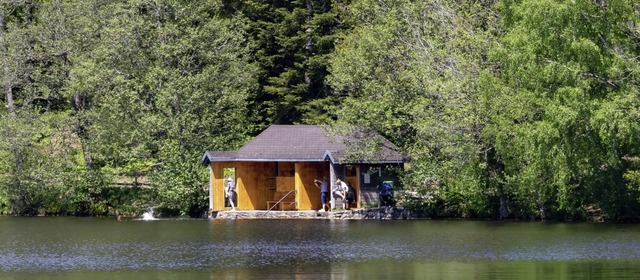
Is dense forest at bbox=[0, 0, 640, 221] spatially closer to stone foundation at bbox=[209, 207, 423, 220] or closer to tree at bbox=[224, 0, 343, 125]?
tree at bbox=[224, 0, 343, 125]

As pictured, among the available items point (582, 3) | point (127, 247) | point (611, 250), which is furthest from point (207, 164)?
point (611, 250)

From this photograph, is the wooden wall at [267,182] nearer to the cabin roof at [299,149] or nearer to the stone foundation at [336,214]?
the cabin roof at [299,149]

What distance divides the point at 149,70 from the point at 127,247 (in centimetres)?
1840

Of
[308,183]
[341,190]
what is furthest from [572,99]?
[308,183]

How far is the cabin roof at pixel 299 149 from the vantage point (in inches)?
1823

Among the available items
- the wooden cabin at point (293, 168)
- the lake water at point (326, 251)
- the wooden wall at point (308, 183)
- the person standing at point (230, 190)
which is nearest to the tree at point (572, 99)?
the lake water at point (326, 251)

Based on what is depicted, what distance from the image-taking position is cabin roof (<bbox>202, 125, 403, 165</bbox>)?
4631 centimetres

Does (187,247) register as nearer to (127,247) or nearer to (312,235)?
(127,247)

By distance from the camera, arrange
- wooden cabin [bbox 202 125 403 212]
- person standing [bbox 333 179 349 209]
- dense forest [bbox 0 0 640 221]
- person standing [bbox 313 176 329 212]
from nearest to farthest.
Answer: dense forest [bbox 0 0 640 221] < person standing [bbox 333 179 349 209] < person standing [bbox 313 176 329 212] < wooden cabin [bbox 202 125 403 212]

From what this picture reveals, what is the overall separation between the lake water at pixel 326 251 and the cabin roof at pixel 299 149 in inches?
149

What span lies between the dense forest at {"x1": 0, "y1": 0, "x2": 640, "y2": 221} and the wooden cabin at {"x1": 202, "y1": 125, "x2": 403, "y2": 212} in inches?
47.9

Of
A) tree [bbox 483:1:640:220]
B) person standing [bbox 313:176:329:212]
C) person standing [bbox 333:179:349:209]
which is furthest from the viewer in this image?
person standing [bbox 313:176:329:212]

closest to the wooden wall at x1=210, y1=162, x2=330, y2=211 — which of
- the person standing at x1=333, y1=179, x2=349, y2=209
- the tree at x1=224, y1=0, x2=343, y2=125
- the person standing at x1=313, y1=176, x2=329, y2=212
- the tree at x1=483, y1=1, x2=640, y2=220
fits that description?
the person standing at x1=313, y1=176, x2=329, y2=212

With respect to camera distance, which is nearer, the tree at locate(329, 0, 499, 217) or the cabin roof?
the tree at locate(329, 0, 499, 217)
